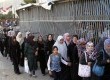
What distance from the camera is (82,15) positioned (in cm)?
1113

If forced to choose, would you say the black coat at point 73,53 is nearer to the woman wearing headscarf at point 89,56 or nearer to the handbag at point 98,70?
the woman wearing headscarf at point 89,56

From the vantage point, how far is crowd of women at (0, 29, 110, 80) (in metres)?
7.87

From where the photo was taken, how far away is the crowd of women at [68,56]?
787 cm

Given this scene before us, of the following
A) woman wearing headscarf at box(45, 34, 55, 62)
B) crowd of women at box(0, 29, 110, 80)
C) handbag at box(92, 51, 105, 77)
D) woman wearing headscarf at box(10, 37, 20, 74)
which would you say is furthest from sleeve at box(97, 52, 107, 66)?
woman wearing headscarf at box(10, 37, 20, 74)

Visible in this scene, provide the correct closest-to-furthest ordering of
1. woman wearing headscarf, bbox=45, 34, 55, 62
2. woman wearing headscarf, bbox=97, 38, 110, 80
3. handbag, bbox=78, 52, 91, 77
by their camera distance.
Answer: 1. woman wearing headscarf, bbox=97, 38, 110, 80
2. handbag, bbox=78, 52, 91, 77
3. woman wearing headscarf, bbox=45, 34, 55, 62

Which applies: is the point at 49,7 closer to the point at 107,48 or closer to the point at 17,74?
the point at 17,74

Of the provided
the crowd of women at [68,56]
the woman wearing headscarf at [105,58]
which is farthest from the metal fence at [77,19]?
the woman wearing headscarf at [105,58]

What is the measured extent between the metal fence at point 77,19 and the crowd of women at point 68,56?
48 cm

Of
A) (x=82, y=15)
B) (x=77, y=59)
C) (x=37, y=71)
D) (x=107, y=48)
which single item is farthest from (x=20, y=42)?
(x=107, y=48)

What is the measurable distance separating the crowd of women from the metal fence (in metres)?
0.48

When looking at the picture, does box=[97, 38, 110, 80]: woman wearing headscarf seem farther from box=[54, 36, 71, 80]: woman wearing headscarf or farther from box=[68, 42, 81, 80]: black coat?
box=[54, 36, 71, 80]: woman wearing headscarf

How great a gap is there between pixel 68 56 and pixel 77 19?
165 centimetres

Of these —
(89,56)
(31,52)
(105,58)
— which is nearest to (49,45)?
(31,52)

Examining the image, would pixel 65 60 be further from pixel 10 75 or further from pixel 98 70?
pixel 10 75
